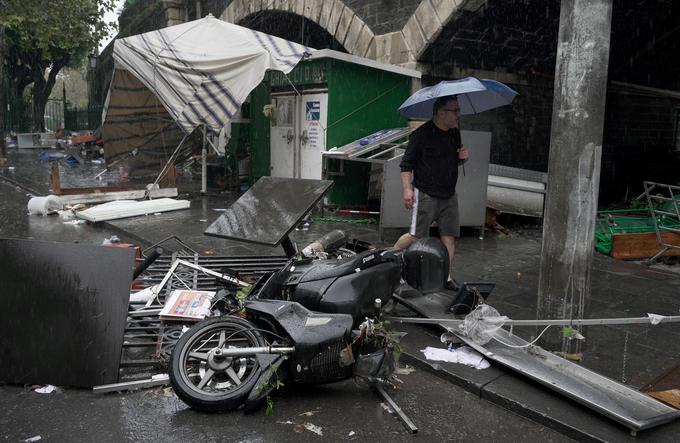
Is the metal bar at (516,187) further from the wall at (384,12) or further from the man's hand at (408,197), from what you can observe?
the man's hand at (408,197)

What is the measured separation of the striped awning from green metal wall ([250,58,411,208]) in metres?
0.64

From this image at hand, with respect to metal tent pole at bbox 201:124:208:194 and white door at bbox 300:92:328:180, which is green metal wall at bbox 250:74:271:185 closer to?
metal tent pole at bbox 201:124:208:194

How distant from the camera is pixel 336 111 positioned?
9828 millimetres

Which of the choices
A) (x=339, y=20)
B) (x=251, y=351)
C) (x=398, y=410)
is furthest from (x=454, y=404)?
(x=339, y=20)

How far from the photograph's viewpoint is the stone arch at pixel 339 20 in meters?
11.0

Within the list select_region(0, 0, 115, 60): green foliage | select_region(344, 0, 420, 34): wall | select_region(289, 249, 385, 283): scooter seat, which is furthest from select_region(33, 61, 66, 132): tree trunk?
select_region(289, 249, 385, 283): scooter seat

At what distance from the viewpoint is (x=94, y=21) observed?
22281mm

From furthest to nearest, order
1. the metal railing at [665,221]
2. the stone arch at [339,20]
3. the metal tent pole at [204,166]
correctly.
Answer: the metal tent pole at [204,166], the stone arch at [339,20], the metal railing at [665,221]

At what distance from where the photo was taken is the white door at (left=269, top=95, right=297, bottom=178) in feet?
35.6

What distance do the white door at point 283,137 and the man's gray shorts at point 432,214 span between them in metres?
5.61

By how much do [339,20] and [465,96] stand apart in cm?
654

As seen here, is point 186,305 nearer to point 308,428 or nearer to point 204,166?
point 308,428

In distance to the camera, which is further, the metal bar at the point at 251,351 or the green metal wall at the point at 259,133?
the green metal wall at the point at 259,133

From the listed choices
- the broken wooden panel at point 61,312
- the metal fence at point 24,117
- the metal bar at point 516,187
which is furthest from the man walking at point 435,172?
the metal fence at point 24,117
